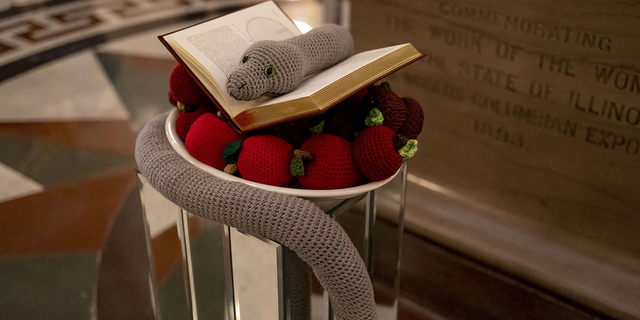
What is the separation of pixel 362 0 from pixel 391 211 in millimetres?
696

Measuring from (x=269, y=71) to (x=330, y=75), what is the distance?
0.09 m

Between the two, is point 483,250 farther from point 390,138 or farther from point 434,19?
point 390,138

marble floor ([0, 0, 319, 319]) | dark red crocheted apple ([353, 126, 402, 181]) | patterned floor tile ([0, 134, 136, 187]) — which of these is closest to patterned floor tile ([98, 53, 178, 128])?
marble floor ([0, 0, 319, 319])

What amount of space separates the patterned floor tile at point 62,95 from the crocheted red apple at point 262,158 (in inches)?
52.7

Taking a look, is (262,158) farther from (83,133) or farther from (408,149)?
(83,133)

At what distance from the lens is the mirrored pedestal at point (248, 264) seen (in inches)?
27.9

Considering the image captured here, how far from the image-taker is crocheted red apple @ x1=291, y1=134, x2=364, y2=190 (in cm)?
69

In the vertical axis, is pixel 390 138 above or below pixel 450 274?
above

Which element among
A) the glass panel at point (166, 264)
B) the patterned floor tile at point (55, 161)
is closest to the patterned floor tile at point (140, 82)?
the patterned floor tile at point (55, 161)

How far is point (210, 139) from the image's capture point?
73 centimetres

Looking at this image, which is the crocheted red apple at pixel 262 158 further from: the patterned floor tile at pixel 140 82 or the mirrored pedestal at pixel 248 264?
the patterned floor tile at pixel 140 82

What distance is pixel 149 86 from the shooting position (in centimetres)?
215

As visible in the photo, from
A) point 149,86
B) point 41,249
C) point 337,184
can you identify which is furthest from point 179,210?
point 149,86

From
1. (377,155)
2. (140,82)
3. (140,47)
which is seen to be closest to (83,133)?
(140,82)
